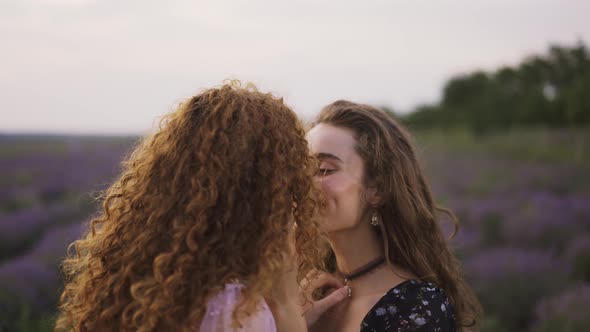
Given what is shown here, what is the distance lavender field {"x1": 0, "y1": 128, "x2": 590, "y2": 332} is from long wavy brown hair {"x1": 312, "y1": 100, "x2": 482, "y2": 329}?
2.67ft

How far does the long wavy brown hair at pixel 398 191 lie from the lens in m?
2.32

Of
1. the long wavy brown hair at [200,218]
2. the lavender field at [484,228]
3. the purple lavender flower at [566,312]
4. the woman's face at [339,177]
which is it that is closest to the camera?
the long wavy brown hair at [200,218]

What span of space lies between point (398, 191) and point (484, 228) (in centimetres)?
534

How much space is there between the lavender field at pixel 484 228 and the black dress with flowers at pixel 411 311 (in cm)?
122

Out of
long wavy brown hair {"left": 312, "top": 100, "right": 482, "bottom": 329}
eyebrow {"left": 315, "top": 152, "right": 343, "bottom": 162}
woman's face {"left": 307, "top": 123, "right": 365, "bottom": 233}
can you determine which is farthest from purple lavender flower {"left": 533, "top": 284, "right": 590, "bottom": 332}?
eyebrow {"left": 315, "top": 152, "right": 343, "bottom": 162}

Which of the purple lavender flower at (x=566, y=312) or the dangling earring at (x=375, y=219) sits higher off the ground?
the dangling earring at (x=375, y=219)

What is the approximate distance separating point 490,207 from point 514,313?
2636mm

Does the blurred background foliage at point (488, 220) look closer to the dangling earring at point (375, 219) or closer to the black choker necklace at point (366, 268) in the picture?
the dangling earring at point (375, 219)

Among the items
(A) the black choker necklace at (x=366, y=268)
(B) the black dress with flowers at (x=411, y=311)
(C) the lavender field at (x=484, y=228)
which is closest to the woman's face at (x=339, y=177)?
(A) the black choker necklace at (x=366, y=268)

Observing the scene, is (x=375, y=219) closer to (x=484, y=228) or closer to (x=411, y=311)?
(x=411, y=311)

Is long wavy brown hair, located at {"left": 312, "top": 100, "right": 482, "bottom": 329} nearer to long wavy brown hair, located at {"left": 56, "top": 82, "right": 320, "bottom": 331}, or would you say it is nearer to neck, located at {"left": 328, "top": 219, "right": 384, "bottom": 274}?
neck, located at {"left": 328, "top": 219, "right": 384, "bottom": 274}

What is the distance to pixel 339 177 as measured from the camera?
7.31 ft

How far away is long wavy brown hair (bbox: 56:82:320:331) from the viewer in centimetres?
158

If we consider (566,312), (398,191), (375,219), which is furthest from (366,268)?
(566,312)
